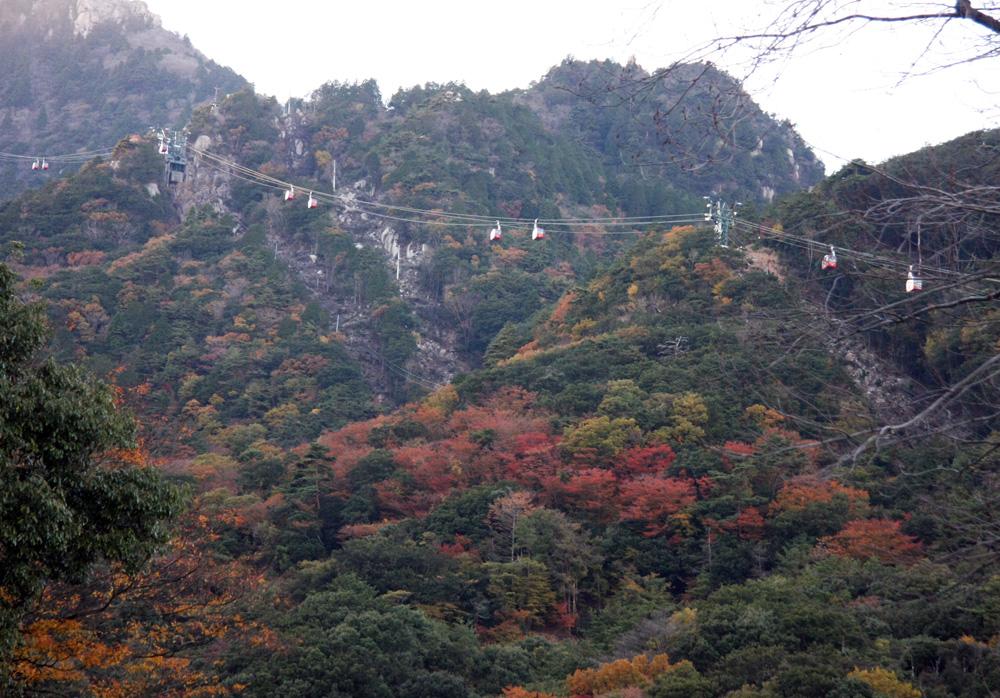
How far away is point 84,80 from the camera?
3684 inches

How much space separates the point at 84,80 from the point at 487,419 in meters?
82.7

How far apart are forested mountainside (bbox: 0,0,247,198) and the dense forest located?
3345 cm

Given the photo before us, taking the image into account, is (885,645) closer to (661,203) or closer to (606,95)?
(606,95)

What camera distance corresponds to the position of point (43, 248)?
48531mm

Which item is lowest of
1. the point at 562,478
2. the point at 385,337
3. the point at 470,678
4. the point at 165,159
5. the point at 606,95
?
the point at 470,678

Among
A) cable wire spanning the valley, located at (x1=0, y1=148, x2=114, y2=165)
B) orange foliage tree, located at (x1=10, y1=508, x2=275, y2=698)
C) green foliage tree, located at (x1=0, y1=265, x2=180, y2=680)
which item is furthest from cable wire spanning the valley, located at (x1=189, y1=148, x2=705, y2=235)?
green foliage tree, located at (x1=0, y1=265, x2=180, y2=680)

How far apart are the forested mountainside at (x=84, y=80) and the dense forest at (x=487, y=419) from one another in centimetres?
3345

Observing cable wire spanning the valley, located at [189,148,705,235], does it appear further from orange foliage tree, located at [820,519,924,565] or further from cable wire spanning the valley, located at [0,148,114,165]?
orange foliage tree, located at [820,519,924,565]

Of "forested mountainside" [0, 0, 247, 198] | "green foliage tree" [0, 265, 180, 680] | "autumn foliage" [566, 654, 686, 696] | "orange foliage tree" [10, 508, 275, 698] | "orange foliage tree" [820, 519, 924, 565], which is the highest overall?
"forested mountainside" [0, 0, 247, 198]

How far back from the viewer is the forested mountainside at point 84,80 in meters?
86.3

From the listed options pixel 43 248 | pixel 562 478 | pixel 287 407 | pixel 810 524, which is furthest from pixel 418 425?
pixel 43 248

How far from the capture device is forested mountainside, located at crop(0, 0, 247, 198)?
283 ft

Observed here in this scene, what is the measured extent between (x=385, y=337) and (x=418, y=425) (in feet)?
56.5

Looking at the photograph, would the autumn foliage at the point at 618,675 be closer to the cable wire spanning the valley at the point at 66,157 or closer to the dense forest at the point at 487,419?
the dense forest at the point at 487,419
